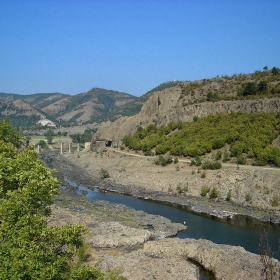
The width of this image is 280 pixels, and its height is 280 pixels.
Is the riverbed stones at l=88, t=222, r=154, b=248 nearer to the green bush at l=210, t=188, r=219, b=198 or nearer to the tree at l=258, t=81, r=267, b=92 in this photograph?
the green bush at l=210, t=188, r=219, b=198

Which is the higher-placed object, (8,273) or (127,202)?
(8,273)

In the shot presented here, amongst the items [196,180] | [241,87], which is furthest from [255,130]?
[241,87]

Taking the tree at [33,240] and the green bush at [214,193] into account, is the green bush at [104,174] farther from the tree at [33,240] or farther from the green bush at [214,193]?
the tree at [33,240]

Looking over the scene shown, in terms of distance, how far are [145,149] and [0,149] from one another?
52575mm

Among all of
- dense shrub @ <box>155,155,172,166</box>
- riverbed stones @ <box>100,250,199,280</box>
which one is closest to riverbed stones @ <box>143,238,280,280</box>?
riverbed stones @ <box>100,250,199,280</box>

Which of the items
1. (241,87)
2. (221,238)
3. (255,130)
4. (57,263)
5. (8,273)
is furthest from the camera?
(241,87)

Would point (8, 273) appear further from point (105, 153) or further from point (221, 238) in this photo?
point (105, 153)

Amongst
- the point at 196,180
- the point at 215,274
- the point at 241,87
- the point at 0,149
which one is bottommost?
the point at 215,274

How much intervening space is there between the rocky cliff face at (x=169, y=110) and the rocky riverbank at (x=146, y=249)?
95.3 ft

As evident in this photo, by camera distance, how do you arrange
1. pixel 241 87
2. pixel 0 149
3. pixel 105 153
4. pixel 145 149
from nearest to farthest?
1. pixel 0 149
2. pixel 145 149
3. pixel 241 87
4. pixel 105 153

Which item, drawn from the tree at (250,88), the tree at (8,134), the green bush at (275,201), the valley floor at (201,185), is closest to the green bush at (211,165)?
the valley floor at (201,185)

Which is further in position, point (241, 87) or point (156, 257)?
point (241, 87)

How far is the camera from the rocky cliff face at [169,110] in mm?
Answer: 65938

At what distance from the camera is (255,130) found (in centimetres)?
5881
